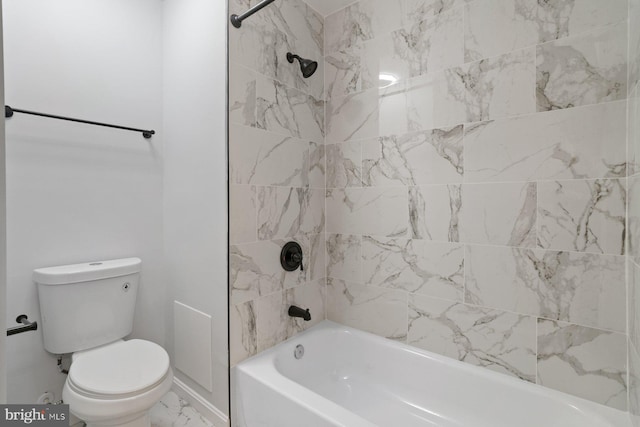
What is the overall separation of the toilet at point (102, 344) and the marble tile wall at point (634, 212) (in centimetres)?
180

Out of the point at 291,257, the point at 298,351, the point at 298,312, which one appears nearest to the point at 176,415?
the point at 298,351

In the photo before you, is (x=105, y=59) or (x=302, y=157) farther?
(x=302, y=157)

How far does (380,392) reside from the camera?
171 centimetres

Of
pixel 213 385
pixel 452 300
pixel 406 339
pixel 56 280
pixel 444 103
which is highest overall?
pixel 444 103

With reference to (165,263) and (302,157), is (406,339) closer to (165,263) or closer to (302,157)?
(302,157)

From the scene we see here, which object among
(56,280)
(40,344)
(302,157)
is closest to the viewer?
(56,280)

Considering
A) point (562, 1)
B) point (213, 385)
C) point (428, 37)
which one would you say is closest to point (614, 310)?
point (562, 1)

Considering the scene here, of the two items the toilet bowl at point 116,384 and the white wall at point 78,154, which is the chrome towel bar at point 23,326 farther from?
the toilet bowl at point 116,384

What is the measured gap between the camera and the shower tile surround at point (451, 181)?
1.20 metres

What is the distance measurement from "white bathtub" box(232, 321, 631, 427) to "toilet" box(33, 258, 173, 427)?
0.42 meters

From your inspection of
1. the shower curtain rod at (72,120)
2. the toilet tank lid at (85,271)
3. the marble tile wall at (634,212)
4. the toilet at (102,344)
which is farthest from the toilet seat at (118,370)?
the marble tile wall at (634,212)

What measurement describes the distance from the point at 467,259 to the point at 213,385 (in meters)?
1.48

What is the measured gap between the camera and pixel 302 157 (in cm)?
188

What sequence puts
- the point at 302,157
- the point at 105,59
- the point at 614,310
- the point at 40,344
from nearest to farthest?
the point at 614,310 → the point at 40,344 → the point at 105,59 → the point at 302,157
